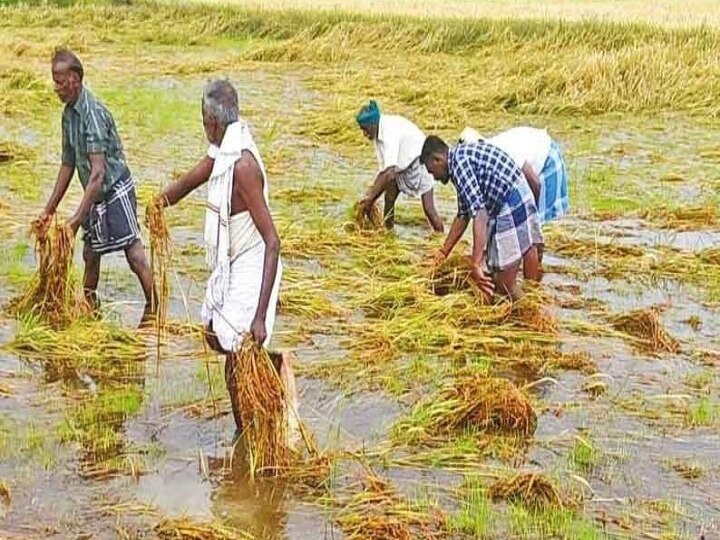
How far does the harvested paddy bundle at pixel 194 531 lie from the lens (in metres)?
4.15

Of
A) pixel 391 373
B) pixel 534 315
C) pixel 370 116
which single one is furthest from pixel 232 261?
pixel 370 116

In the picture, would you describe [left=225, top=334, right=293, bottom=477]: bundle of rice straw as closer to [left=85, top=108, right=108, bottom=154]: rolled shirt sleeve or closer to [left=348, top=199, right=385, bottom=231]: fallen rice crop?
→ [left=85, top=108, right=108, bottom=154]: rolled shirt sleeve

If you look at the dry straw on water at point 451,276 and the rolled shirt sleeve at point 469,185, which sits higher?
the rolled shirt sleeve at point 469,185

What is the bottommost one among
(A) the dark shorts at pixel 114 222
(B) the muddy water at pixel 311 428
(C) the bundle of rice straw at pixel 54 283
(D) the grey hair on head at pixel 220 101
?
→ (B) the muddy water at pixel 311 428

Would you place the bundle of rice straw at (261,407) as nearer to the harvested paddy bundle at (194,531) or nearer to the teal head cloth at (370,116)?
the harvested paddy bundle at (194,531)

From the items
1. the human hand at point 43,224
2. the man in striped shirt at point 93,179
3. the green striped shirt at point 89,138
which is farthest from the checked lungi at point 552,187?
the human hand at point 43,224

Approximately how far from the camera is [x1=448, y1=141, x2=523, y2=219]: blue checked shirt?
623 cm

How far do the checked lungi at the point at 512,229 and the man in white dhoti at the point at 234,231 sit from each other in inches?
80.1

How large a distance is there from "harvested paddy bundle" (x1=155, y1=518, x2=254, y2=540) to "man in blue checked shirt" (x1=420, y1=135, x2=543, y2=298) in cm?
249

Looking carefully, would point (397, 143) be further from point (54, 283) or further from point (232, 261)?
point (232, 261)

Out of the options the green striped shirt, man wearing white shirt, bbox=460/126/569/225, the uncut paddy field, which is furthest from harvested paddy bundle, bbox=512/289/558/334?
the green striped shirt

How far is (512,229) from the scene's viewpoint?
6.52m

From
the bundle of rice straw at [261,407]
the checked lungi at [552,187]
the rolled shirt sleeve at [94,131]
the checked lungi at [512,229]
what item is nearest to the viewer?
the bundle of rice straw at [261,407]

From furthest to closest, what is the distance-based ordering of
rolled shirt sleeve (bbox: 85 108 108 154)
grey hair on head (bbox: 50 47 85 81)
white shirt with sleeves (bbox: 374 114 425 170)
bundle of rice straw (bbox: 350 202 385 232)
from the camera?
1. bundle of rice straw (bbox: 350 202 385 232)
2. white shirt with sleeves (bbox: 374 114 425 170)
3. rolled shirt sleeve (bbox: 85 108 108 154)
4. grey hair on head (bbox: 50 47 85 81)
